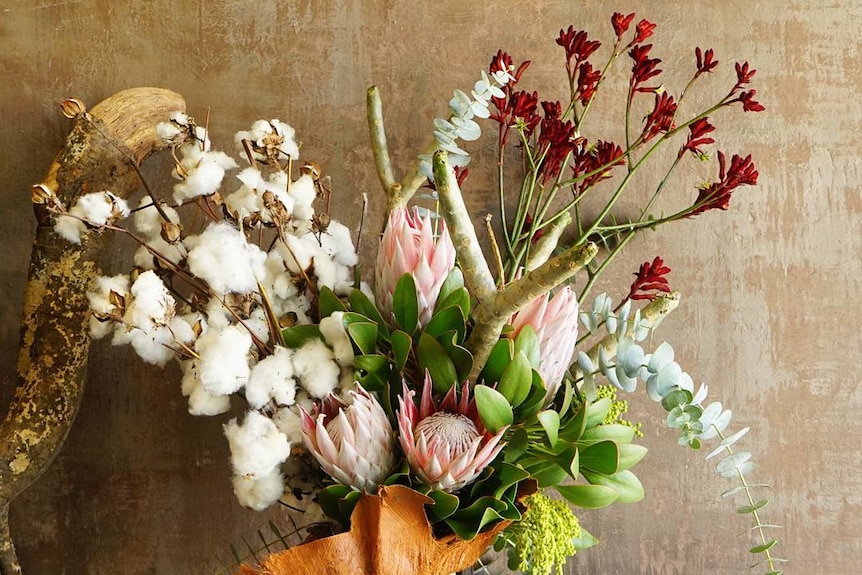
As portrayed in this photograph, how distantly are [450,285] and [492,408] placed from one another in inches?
6.2

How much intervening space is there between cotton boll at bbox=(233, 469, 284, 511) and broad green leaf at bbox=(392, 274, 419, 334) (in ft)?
0.66

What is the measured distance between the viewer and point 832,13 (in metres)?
1.15

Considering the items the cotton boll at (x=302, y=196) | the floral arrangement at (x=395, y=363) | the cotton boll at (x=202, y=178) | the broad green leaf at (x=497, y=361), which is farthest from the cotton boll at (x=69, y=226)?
the broad green leaf at (x=497, y=361)

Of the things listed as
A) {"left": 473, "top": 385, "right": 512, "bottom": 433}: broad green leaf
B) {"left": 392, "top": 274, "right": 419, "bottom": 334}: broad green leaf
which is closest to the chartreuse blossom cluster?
{"left": 473, "top": 385, "right": 512, "bottom": 433}: broad green leaf

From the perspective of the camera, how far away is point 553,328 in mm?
763

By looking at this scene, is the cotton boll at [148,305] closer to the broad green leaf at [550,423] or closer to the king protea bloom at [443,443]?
the king protea bloom at [443,443]

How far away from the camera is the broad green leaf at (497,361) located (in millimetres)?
745

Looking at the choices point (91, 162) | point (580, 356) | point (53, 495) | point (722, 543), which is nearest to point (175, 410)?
point (53, 495)

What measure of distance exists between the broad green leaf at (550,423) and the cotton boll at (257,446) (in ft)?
0.81

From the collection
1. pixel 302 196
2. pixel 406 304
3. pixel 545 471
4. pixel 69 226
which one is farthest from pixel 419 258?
pixel 69 226

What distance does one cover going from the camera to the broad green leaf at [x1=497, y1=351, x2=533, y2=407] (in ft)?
2.33

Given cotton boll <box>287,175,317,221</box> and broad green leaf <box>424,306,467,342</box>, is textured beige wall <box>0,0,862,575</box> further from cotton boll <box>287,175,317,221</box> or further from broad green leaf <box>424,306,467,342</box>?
broad green leaf <box>424,306,467,342</box>

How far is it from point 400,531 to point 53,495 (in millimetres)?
696

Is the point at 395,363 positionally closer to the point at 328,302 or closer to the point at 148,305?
the point at 328,302
